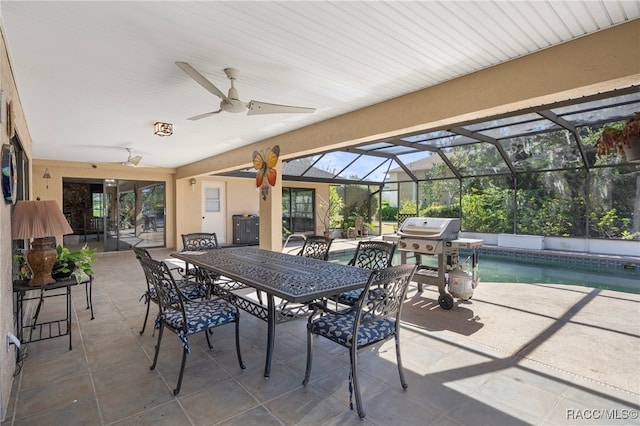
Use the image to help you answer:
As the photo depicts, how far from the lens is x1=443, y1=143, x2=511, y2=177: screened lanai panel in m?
9.22

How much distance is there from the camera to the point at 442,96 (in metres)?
3.15

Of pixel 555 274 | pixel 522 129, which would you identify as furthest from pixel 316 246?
pixel 522 129

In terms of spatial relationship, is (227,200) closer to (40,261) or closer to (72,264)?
(72,264)

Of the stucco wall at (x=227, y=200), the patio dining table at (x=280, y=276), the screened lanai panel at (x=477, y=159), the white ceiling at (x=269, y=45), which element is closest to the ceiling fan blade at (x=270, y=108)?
the white ceiling at (x=269, y=45)

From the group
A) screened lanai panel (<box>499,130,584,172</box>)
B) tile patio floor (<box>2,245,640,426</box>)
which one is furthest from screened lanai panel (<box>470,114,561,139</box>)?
tile patio floor (<box>2,245,640,426</box>)

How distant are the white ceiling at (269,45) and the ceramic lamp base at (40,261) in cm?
154

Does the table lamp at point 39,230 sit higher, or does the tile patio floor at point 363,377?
the table lamp at point 39,230

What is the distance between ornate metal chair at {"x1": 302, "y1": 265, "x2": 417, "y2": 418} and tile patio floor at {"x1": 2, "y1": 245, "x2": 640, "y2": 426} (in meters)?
0.23

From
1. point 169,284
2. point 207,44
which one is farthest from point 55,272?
point 207,44

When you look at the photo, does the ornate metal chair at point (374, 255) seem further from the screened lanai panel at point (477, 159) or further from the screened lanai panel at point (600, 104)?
the screened lanai panel at point (477, 159)

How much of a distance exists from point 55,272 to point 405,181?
35.1 feet

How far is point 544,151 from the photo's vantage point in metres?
8.46

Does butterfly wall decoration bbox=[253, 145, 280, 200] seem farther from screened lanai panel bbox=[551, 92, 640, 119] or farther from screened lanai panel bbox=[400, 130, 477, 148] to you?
screened lanai panel bbox=[551, 92, 640, 119]

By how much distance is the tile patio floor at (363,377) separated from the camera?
204 cm
